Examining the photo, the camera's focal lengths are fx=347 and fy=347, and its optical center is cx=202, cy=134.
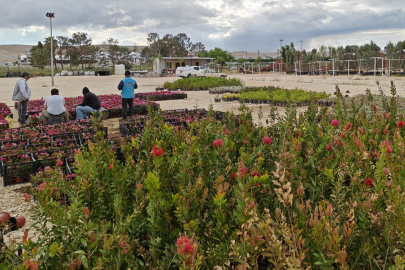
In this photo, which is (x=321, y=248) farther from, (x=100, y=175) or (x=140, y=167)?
(x=100, y=175)

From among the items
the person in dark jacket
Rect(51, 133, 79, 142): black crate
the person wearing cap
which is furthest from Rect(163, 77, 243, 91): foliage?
Rect(51, 133, 79, 142): black crate

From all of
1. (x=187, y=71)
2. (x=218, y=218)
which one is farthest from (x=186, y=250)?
(x=187, y=71)

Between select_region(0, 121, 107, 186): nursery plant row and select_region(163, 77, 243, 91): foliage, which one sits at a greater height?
select_region(163, 77, 243, 91): foliage

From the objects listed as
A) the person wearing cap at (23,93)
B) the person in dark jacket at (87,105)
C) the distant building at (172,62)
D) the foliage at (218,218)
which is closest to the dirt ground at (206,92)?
the person in dark jacket at (87,105)

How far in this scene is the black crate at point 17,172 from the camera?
5.62 m

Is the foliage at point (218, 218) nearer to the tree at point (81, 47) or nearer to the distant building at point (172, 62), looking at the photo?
the distant building at point (172, 62)

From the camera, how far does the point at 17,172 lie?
18.8ft

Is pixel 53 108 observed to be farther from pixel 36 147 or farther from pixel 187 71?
pixel 187 71

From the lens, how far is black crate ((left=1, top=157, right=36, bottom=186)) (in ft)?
18.5

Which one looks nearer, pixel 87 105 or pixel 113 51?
pixel 87 105

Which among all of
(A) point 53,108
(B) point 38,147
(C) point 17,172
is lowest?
(C) point 17,172

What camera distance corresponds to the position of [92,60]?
238 ft

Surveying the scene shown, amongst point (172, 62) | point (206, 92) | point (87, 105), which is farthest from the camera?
point (172, 62)

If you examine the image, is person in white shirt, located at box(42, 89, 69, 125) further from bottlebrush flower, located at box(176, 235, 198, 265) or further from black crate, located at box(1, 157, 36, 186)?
bottlebrush flower, located at box(176, 235, 198, 265)
